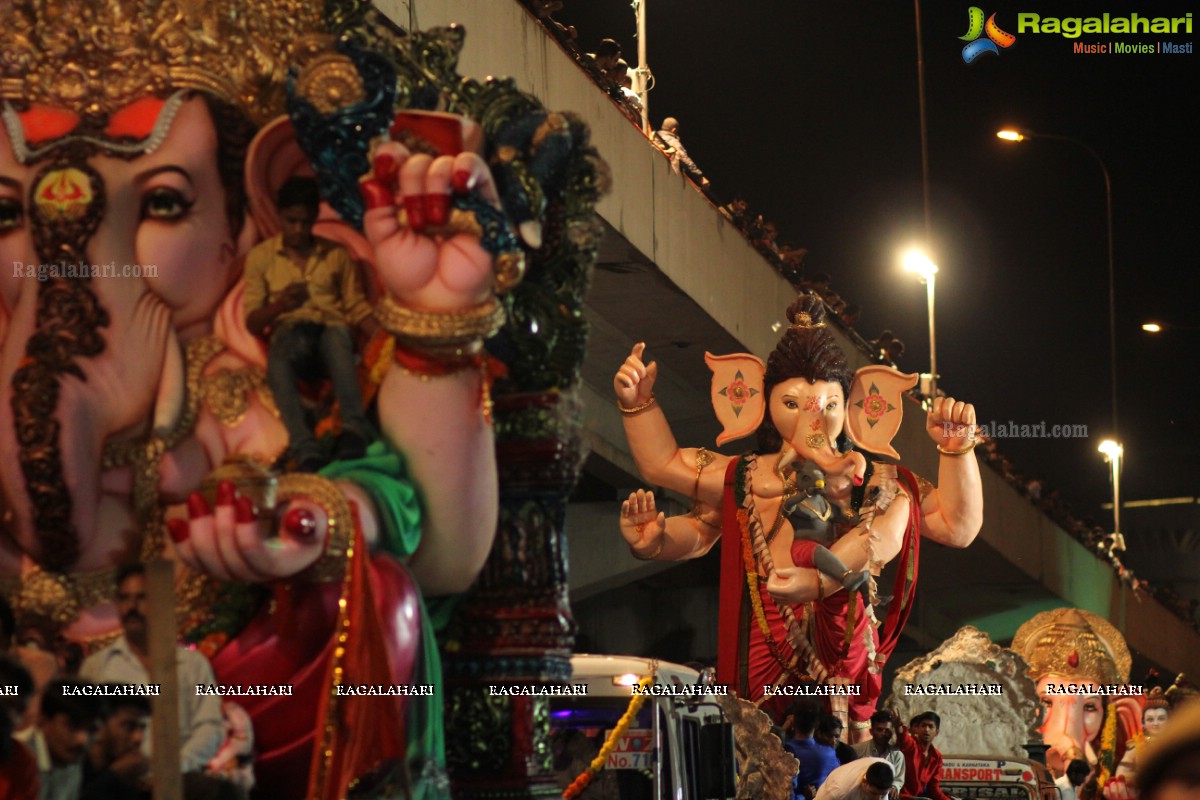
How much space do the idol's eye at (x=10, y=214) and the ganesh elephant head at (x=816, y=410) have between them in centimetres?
549

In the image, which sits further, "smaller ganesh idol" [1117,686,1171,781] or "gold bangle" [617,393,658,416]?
"smaller ganesh idol" [1117,686,1171,781]

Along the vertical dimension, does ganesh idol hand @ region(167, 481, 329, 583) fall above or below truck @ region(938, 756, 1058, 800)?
above

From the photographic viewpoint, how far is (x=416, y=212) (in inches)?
223

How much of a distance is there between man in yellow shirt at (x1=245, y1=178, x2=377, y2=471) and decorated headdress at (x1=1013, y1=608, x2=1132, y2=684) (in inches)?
400

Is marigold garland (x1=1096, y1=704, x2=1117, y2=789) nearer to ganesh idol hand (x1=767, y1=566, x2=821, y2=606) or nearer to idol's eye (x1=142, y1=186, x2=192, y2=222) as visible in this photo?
ganesh idol hand (x1=767, y1=566, x2=821, y2=606)

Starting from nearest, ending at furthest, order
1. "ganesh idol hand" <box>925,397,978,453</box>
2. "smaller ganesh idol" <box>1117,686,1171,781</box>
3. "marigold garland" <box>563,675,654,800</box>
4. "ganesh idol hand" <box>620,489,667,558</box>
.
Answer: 1. "marigold garland" <box>563,675,654,800</box>
2. "ganesh idol hand" <box>620,489,667,558</box>
3. "ganesh idol hand" <box>925,397,978,453</box>
4. "smaller ganesh idol" <box>1117,686,1171,781</box>

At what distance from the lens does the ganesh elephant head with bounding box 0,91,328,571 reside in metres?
5.82

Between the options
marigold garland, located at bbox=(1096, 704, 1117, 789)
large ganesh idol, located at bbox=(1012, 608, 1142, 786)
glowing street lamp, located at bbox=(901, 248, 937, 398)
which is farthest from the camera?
glowing street lamp, located at bbox=(901, 248, 937, 398)

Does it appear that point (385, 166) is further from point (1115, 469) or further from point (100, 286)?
point (1115, 469)

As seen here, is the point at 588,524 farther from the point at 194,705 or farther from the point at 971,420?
the point at 194,705

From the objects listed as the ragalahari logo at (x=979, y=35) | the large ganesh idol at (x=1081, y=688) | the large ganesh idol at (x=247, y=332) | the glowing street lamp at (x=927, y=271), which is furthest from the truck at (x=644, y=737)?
the glowing street lamp at (x=927, y=271)

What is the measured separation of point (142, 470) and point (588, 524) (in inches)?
485

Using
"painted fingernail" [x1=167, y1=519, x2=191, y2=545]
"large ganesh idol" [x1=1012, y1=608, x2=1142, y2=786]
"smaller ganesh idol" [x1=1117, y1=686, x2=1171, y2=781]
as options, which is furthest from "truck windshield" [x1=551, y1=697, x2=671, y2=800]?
"large ganesh idol" [x1=1012, y1=608, x2=1142, y2=786]

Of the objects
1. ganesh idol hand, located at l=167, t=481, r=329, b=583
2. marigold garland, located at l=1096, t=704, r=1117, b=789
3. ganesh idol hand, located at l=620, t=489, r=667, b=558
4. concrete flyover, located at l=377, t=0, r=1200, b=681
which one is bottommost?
marigold garland, located at l=1096, t=704, r=1117, b=789
